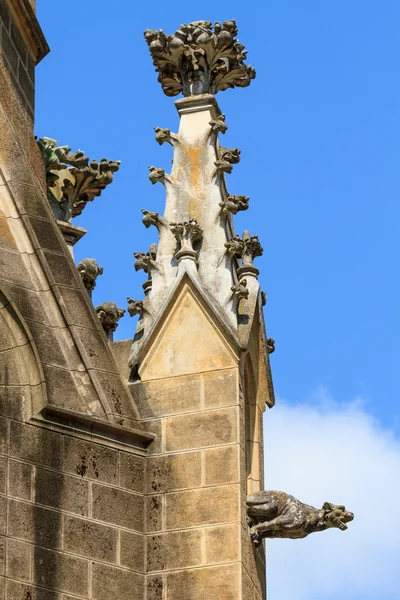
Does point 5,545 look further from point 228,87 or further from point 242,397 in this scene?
point 228,87

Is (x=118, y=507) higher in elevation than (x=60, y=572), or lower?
higher

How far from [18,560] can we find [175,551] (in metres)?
1.58

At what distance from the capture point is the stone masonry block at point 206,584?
1784 centimetres

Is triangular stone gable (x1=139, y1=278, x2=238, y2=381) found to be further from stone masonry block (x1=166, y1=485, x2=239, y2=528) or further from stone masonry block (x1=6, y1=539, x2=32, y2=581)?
stone masonry block (x1=6, y1=539, x2=32, y2=581)

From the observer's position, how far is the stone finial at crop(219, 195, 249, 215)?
65.7 ft

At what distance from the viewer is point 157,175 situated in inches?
801

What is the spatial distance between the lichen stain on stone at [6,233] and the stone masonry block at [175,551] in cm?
301

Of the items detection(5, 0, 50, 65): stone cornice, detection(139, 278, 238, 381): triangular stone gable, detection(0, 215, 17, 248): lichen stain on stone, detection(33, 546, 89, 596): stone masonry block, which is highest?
detection(5, 0, 50, 65): stone cornice

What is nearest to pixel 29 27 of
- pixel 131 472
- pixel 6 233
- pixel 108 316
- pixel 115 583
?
pixel 6 233

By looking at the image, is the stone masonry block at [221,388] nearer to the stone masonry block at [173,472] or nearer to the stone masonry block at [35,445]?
the stone masonry block at [173,472]

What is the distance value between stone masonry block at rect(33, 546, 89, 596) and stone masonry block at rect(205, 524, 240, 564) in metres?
1.10

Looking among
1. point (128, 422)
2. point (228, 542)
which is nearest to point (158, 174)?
point (128, 422)

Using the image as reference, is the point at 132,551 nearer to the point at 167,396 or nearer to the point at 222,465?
the point at 222,465

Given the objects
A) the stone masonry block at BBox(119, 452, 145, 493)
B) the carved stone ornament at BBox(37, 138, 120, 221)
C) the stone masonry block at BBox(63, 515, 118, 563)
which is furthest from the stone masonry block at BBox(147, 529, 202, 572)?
the carved stone ornament at BBox(37, 138, 120, 221)
